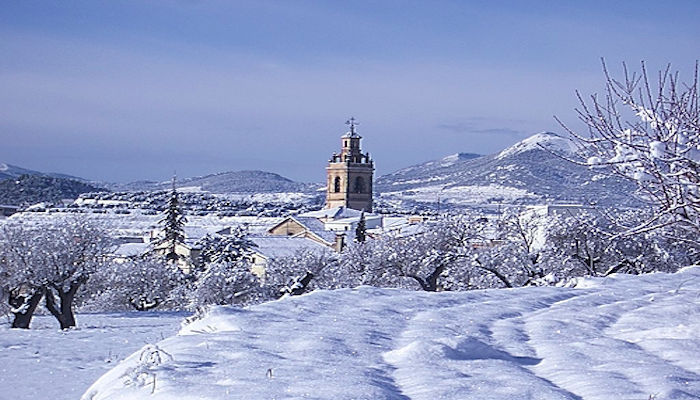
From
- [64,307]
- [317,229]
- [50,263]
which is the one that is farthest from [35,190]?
[64,307]

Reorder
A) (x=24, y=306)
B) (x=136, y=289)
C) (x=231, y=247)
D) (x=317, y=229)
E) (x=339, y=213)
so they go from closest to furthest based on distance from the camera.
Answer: (x=24, y=306)
(x=136, y=289)
(x=231, y=247)
(x=317, y=229)
(x=339, y=213)

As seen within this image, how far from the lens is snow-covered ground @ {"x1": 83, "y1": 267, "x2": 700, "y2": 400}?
5.98 m

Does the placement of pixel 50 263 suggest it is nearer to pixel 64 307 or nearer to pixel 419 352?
pixel 64 307

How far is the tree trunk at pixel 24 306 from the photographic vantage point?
78.0 feet

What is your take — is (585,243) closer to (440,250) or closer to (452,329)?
(440,250)

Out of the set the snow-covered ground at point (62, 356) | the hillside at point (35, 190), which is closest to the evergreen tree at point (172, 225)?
the snow-covered ground at point (62, 356)

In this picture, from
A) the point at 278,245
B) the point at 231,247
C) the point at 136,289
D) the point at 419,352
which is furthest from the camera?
the point at 278,245

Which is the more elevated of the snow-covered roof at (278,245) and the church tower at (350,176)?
the church tower at (350,176)

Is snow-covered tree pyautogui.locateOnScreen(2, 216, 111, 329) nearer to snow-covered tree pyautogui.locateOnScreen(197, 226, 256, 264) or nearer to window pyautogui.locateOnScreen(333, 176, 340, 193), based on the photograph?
snow-covered tree pyautogui.locateOnScreen(197, 226, 256, 264)

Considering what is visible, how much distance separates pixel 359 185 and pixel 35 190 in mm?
81149

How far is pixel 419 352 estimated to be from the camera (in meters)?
7.29

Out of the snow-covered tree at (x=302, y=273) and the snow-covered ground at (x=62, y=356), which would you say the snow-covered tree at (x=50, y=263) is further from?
the snow-covered tree at (x=302, y=273)

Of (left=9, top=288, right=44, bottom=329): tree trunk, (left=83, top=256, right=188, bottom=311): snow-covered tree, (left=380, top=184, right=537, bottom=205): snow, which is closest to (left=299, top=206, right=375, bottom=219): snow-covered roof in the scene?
(left=83, top=256, right=188, bottom=311): snow-covered tree

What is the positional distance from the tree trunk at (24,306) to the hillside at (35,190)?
117207mm
